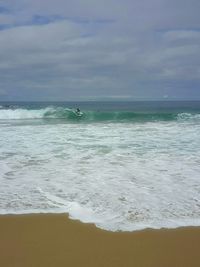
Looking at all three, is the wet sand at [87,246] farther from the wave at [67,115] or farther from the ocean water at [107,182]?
the wave at [67,115]

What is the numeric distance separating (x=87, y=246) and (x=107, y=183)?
2495 millimetres

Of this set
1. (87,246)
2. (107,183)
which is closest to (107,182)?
(107,183)

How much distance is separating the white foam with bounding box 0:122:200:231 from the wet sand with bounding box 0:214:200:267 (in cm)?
25

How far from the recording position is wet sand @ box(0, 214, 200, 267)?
347 centimetres

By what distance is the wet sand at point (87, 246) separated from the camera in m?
3.47

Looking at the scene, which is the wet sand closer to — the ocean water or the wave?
the ocean water

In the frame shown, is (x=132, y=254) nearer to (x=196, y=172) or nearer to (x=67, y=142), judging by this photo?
(x=196, y=172)

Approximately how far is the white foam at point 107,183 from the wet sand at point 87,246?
25 cm

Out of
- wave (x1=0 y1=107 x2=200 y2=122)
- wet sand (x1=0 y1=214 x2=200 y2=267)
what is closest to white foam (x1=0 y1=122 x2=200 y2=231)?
wet sand (x1=0 y1=214 x2=200 y2=267)

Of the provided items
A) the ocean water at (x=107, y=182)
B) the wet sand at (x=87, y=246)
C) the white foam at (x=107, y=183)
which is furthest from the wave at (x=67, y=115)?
the wet sand at (x=87, y=246)

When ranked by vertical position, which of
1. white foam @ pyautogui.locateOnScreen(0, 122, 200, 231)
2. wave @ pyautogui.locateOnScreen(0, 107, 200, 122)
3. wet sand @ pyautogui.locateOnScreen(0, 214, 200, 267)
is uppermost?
wave @ pyautogui.locateOnScreen(0, 107, 200, 122)

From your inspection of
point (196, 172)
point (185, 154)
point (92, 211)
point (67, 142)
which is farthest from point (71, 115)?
point (92, 211)

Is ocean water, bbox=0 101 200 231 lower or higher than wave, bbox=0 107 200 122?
lower

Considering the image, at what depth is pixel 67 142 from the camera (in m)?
11.8
